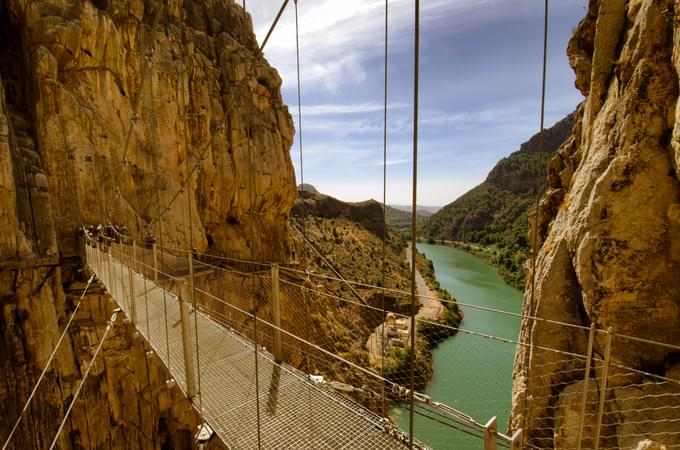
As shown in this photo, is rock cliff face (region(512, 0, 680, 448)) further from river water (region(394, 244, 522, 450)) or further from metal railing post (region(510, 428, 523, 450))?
metal railing post (region(510, 428, 523, 450))

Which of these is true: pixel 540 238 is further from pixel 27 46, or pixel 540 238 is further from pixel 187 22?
pixel 187 22

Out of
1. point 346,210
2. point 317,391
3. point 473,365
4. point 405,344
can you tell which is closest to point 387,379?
point 317,391

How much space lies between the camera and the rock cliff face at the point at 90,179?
14.2 ft

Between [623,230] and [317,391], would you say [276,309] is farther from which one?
[623,230]

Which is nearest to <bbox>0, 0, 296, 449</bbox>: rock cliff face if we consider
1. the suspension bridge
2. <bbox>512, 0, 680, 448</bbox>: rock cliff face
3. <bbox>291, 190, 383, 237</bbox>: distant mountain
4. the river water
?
the suspension bridge

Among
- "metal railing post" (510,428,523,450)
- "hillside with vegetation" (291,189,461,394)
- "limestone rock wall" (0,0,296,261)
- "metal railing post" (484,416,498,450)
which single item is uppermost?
"limestone rock wall" (0,0,296,261)

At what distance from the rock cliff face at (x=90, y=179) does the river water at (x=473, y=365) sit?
184 inches

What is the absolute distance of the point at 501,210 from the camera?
38.7 meters

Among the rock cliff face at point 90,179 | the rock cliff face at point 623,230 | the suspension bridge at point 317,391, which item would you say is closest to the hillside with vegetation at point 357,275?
the suspension bridge at point 317,391

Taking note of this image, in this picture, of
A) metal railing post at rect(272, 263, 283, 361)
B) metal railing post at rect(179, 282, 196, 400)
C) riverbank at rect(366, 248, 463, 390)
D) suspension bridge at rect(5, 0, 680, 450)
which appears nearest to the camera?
suspension bridge at rect(5, 0, 680, 450)

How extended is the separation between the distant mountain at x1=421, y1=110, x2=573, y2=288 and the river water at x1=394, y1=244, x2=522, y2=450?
2917 mm

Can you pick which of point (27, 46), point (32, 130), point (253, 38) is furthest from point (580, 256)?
point (253, 38)

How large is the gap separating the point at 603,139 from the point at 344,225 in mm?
24059

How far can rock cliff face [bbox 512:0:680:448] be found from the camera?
2.21 meters
